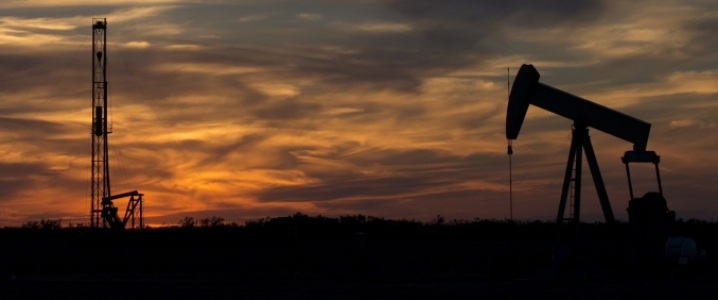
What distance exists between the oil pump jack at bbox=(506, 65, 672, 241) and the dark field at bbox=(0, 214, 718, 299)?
3.07ft

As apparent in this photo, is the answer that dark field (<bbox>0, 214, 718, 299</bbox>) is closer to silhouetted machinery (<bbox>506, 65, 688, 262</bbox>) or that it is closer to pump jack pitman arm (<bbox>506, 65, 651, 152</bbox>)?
silhouetted machinery (<bbox>506, 65, 688, 262</bbox>)

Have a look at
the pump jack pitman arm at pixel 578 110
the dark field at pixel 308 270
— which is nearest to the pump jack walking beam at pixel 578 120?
the pump jack pitman arm at pixel 578 110

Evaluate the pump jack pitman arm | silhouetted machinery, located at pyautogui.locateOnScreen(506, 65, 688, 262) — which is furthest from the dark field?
the pump jack pitman arm

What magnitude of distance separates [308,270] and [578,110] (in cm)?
781

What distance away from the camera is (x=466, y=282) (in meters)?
20.1

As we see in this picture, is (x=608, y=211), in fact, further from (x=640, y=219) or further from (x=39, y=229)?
(x=39, y=229)

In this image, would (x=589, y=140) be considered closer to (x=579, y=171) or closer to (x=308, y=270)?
(x=579, y=171)

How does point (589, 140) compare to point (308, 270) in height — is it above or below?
above

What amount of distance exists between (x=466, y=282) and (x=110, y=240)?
A: 24.1m

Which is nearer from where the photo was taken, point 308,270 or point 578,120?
point 578,120

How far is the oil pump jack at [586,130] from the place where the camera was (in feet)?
76.1

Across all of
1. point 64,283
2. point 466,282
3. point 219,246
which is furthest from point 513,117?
point 219,246

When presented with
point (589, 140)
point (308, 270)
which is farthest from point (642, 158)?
point (308, 270)

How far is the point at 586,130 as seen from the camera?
23922mm
